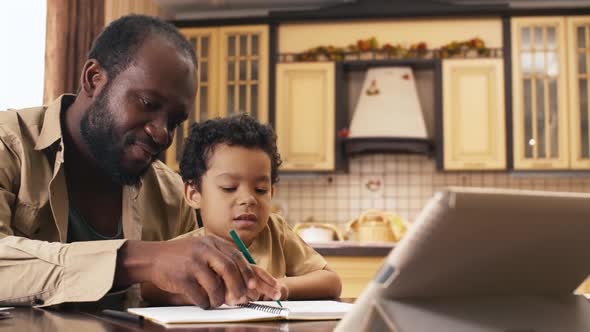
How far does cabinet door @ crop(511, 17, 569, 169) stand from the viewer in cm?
397

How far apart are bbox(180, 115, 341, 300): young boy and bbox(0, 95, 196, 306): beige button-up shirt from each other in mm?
117

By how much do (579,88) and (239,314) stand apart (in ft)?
12.7

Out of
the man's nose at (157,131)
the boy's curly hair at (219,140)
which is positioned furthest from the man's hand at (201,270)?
the boy's curly hair at (219,140)

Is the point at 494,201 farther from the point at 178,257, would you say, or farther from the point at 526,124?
the point at 526,124

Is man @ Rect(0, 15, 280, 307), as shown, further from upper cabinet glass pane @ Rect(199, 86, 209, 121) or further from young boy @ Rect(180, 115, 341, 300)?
upper cabinet glass pane @ Rect(199, 86, 209, 121)

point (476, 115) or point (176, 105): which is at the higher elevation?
point (476, 115)

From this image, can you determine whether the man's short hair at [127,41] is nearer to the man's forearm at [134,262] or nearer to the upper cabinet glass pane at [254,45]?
the man's forearm at [134,262]

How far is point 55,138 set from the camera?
1.16 m

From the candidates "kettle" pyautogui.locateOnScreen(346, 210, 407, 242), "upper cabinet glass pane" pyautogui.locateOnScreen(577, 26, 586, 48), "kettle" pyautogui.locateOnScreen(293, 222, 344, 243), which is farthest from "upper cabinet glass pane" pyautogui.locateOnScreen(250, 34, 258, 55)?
"upper cabinet glass pane" pyautogui.locateOnScreen(577, 26, 586, 48)

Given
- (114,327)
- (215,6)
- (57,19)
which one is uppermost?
(215,6)

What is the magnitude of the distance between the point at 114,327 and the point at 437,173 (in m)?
3.95

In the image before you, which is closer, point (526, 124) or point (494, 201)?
point (494, 201)

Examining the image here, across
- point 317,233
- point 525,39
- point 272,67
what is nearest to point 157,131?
point 317,233

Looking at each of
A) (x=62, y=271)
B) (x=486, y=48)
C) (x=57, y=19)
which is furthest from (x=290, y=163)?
(x=62, y=271)
